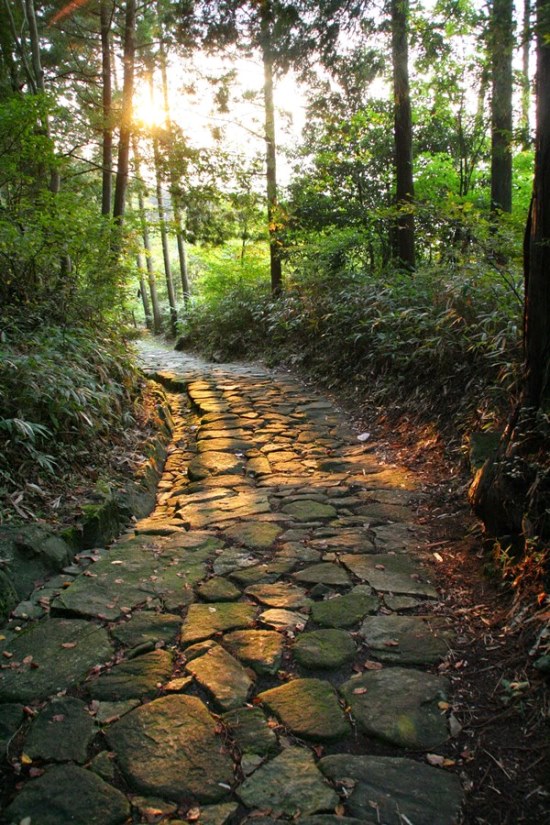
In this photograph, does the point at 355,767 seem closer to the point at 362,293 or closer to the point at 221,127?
the point at 362,293

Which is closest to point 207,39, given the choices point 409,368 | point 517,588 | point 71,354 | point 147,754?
point 71,354

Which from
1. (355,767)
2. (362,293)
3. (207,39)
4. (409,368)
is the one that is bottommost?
(355,767)

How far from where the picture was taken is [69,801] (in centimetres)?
157

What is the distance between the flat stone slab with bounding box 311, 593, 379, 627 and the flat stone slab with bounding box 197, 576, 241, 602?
0.44 metres

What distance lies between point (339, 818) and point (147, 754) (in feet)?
2.16

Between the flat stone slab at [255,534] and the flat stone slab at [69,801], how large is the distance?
1858mm

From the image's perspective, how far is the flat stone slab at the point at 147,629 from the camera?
2.43m

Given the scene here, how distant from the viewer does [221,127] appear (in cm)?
1142

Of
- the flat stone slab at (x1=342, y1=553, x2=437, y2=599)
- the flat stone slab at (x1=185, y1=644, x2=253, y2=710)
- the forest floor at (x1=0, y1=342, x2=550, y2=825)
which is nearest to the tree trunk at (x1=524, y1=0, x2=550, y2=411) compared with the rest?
the forest floor at (x1=0, y1=342, x2=550, y2=825)

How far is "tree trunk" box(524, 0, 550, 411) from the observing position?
2.46 m

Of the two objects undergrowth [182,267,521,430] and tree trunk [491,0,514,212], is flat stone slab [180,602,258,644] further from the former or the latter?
tree trunk [491,0,514,212]

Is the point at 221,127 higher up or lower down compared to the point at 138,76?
lower down

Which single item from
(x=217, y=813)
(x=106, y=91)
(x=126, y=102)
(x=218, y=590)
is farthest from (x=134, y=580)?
(x=106, y=91)

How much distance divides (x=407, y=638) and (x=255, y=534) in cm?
142
